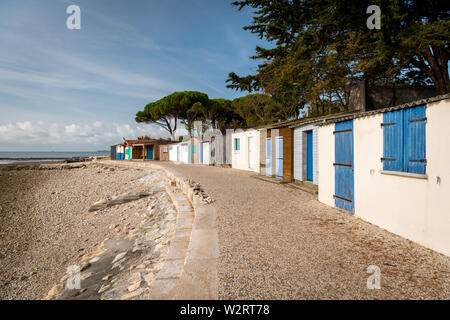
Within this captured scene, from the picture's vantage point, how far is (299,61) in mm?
10445

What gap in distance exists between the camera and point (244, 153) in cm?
1606

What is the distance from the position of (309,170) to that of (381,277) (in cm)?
625

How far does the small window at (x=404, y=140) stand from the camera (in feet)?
12.0

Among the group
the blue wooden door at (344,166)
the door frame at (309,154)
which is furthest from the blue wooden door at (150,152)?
the blue wooden door at (344,166)

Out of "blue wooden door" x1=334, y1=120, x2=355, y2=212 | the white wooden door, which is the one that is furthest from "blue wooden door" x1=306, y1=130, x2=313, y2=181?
the white wooden door

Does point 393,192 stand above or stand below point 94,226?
above

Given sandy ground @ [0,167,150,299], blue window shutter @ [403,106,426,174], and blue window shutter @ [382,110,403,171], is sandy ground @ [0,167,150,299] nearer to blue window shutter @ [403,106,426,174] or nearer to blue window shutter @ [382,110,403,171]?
blue window shutter @ [382,110,403,171]

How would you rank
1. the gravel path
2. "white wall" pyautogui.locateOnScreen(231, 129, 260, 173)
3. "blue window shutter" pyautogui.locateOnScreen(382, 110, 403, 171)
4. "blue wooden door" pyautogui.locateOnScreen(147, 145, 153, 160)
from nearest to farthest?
the gravel path, "blue window shutter" pyautogui.locateOnScreen(382, 110, 403, 171), "white wall" pyautogui.locateOnScreen(231, 129, 260, 173), "blue wooden door" pyautogui.locateOnScreen(147, 145, 153, 160)

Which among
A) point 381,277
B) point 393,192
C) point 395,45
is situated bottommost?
point 381,277

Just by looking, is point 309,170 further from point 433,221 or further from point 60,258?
point 60,258

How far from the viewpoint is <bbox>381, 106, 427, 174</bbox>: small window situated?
3.66 metres

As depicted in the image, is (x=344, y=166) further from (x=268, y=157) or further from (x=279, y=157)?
(x=268, y=157)

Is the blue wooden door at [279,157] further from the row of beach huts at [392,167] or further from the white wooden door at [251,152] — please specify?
the white wooden door at [251,152]

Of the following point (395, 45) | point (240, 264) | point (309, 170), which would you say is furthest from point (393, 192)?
point (395, 45)
